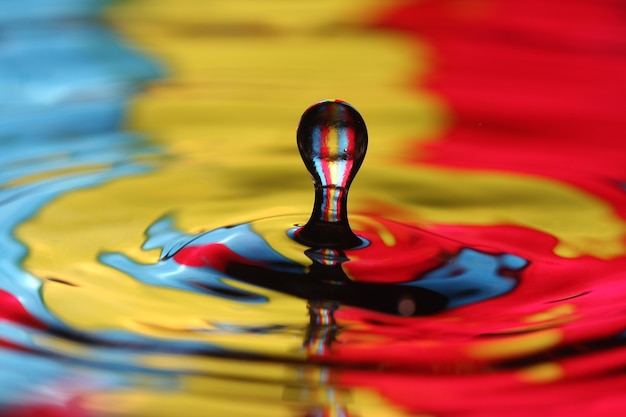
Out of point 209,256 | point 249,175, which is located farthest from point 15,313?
point 249,175

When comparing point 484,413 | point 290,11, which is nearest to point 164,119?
point 290,11

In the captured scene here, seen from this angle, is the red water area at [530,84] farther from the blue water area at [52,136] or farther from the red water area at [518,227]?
the blue water area at [52,136]

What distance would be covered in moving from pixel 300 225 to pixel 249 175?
137 mm

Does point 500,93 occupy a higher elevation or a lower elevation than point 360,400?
higher

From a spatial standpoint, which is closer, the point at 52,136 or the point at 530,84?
the point at 52,136

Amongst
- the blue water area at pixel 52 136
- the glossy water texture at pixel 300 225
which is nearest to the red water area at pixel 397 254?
the glossy water texture at pixel 300 225

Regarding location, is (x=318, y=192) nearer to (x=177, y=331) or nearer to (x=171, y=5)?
(x=177, y=331)

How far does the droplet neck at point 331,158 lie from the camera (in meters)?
0.49

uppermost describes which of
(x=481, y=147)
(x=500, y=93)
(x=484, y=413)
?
(x=500, y=93)

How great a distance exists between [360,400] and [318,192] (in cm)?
16

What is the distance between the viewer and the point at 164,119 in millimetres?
811

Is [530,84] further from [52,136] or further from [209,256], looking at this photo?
[209,256]

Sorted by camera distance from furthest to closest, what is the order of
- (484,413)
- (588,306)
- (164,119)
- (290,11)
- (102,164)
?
1. (290,11)
2. (164,119)
3. (102,164)
4. (588,306)
5. (484,413)

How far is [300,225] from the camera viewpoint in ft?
1.71
